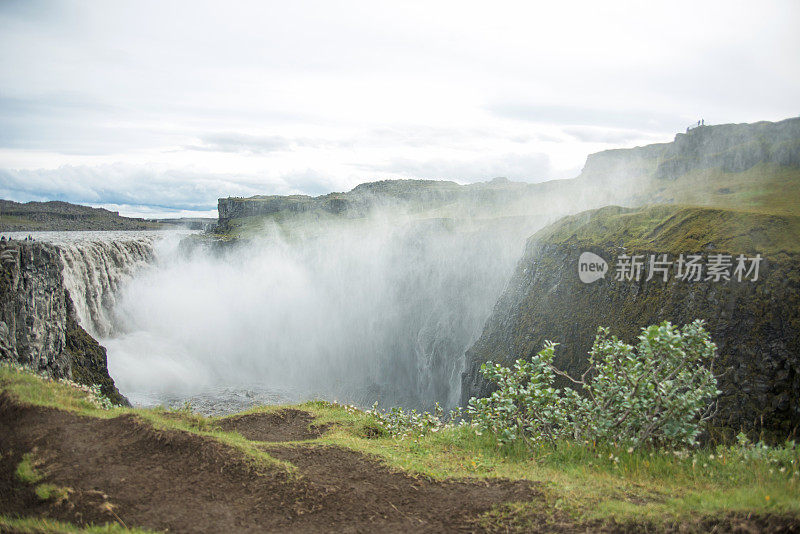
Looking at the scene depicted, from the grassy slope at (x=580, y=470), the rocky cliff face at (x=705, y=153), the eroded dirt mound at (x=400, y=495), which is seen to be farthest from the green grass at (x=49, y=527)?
the rocky cliff face at (x=705, y=153)

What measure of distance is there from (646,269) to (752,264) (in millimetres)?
4272

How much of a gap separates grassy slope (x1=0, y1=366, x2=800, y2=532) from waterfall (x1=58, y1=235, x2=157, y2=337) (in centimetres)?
3402

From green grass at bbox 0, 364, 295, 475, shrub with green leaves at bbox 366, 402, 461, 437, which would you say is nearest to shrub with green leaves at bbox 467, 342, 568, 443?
shrub with green leaves at bbox 366, 402, 461, 437

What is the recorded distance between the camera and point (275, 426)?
14.1 meters

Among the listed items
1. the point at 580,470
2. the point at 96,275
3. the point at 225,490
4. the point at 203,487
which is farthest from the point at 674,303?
the point at 96,275

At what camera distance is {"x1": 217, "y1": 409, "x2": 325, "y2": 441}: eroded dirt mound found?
1319 centimetres

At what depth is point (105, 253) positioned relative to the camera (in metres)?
49.1

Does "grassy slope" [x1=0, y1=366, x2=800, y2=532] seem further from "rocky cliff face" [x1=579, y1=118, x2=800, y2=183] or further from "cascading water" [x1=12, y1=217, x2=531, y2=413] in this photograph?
"rocky cliff face" [x1=579, y1=118, x2=800, y2=183]

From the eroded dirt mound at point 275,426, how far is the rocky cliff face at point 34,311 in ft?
23.8

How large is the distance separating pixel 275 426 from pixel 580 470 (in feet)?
27.8

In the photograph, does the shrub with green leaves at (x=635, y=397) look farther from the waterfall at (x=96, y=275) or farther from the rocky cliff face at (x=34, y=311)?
the waterfall at (x=96, y=275)

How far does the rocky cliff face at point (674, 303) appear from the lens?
1527 centimetres

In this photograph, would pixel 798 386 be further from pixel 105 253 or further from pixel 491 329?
pixel 105 253

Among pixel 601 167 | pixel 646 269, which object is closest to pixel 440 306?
pixel 601 167
